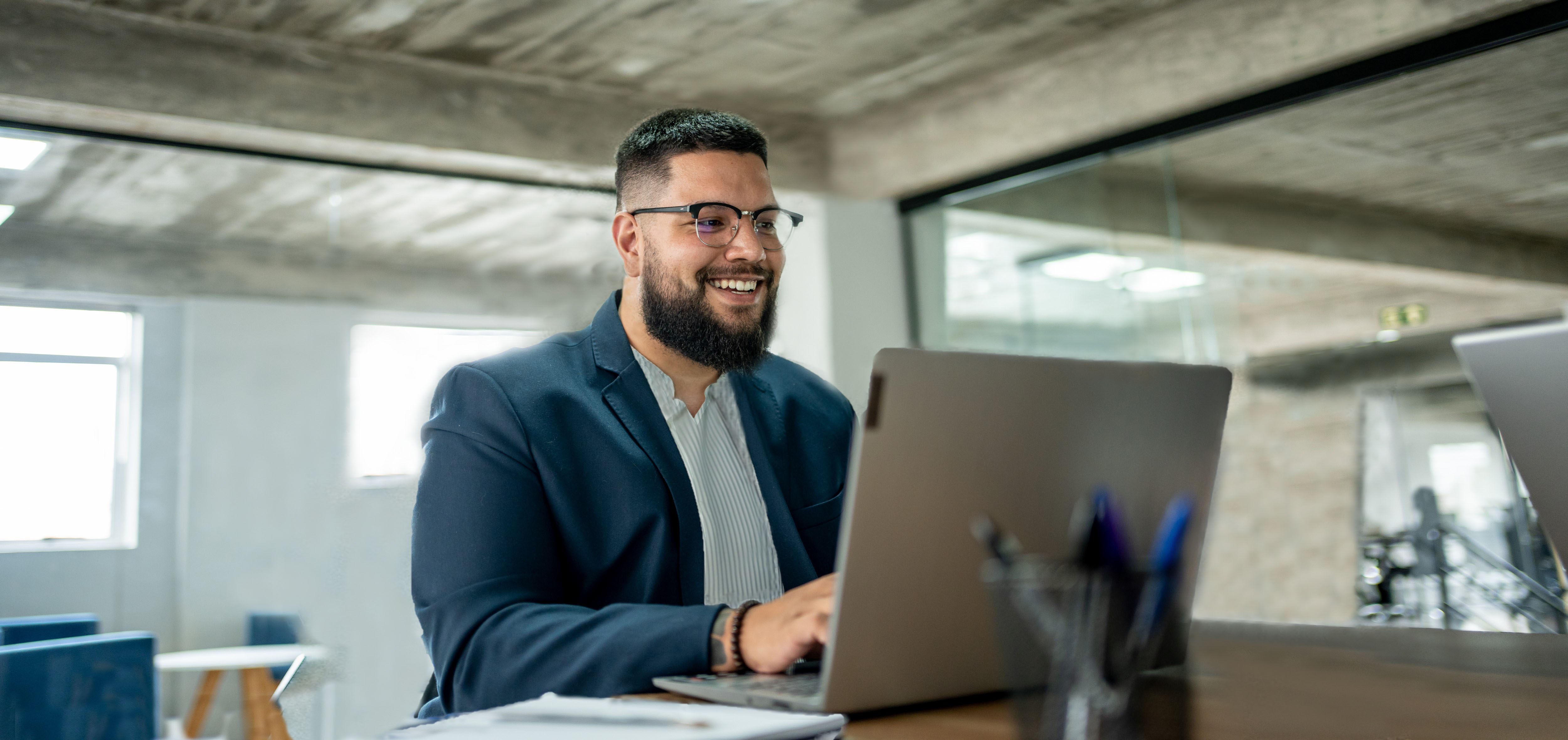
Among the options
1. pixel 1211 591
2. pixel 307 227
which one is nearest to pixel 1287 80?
pixel 1211 591

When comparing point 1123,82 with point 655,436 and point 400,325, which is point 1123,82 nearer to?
point 400,325

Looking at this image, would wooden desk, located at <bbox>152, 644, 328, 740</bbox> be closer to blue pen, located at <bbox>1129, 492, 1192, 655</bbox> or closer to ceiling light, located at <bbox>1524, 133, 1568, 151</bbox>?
blue pen, located at <bbox>1129, 492, 1192, 655</bbox>

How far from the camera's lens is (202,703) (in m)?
3.89

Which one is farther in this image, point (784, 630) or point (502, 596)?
point (502, 596)

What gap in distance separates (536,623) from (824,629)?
31 cm

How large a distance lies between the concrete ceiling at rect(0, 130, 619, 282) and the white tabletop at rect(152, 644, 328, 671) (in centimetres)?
139

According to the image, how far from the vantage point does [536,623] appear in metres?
1.10

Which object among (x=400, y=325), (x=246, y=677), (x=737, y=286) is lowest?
(x=246, y=677)

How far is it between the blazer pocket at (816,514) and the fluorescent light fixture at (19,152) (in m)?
3.56

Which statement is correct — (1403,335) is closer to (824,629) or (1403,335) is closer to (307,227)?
(824,629)

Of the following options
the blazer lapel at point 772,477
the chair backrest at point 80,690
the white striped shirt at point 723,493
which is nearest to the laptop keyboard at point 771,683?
the white striped shirt at point 723,493

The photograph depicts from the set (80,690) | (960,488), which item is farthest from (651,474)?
(80,690)

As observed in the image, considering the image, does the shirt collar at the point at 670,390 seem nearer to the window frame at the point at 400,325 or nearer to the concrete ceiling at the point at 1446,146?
the window frame at the point at 400,325

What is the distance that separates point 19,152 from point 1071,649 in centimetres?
440
